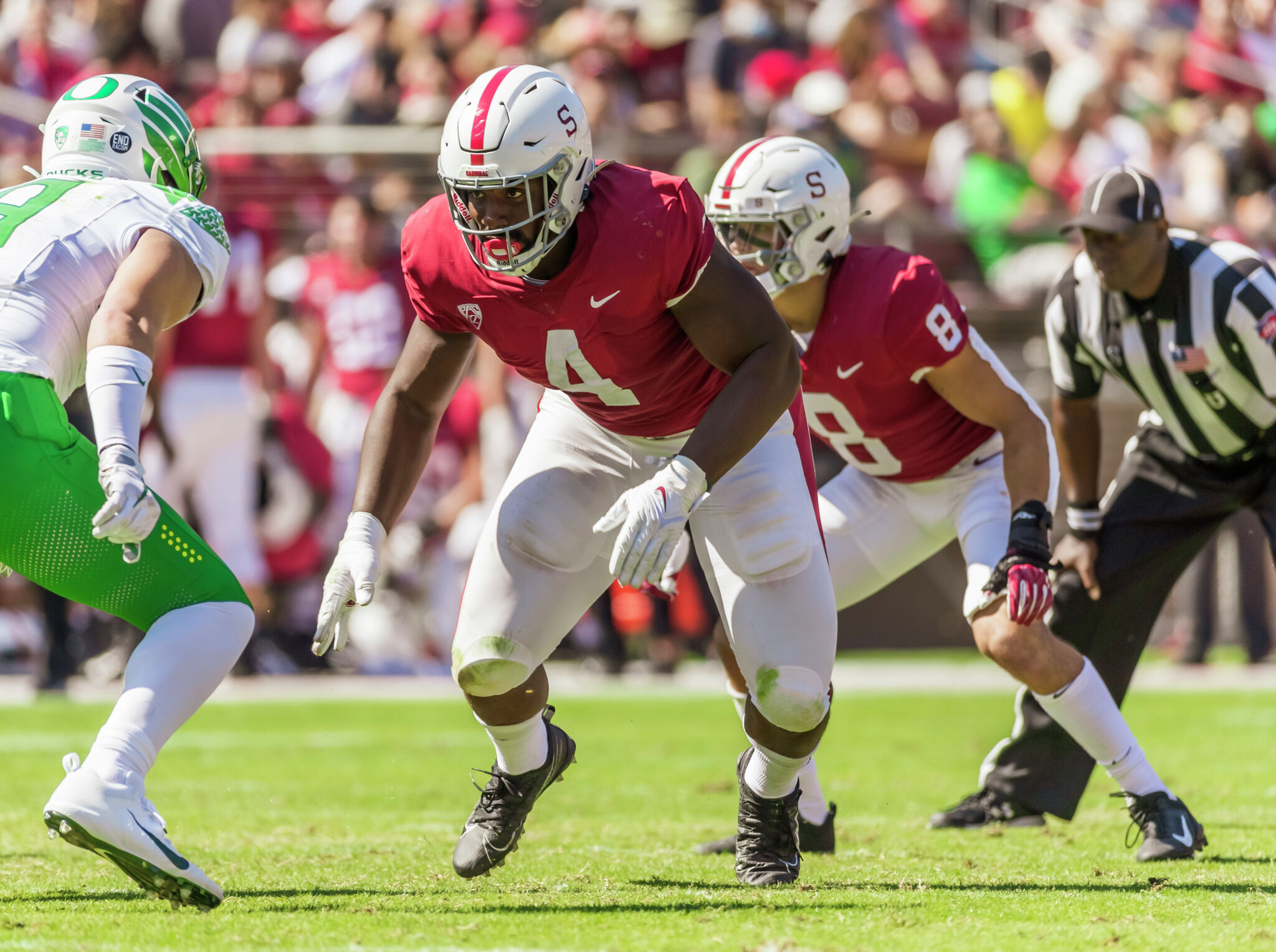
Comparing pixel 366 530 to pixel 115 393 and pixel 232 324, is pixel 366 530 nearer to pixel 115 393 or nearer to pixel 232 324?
pixel 115 393

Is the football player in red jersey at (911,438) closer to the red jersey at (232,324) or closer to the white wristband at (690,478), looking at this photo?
the white wristband at (690,478)

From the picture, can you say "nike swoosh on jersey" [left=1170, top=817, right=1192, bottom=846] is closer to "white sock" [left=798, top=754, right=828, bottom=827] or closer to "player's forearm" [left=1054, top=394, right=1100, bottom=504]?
"white sock" [left=798, top=754, right=828, bottom=827]

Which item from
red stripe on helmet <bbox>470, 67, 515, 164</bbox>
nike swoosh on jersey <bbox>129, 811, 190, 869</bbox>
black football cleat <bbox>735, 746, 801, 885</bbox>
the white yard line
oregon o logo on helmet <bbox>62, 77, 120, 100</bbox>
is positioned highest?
oregon o logo on helmet <bbox>62, 77, 120, 100</bbox>

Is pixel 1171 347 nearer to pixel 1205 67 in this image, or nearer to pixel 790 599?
pixel 790 599

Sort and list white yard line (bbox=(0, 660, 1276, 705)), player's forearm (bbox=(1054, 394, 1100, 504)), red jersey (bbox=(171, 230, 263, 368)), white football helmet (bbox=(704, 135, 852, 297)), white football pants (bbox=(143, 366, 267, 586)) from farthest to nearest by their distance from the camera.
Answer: red jersey (bbox=(171, 230, 263, 368)) → white football pants (bbox=(143, 366, 267, 586)) → white yard line (bbox=(0, 660, 1276, 705)) → player's forearm (bbox=(1054, 394, 1100, 504)) → white football helmet (bbox=(704, 135, 852, 297))

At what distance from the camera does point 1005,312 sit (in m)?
11.6

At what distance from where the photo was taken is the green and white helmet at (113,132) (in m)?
4.13

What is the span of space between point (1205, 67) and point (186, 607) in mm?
12606

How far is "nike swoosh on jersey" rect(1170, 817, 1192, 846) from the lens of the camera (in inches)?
183

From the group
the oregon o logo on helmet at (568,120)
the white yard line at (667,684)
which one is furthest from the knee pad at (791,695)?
the white yard line at (667,684)

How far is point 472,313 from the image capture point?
404 cm

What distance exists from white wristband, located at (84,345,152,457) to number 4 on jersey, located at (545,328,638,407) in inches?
37.9

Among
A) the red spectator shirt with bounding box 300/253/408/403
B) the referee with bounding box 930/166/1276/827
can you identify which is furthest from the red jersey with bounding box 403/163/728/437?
the red spectator shirt with bounding box 300/253/408/403

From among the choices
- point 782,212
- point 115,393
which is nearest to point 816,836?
point 782,212
